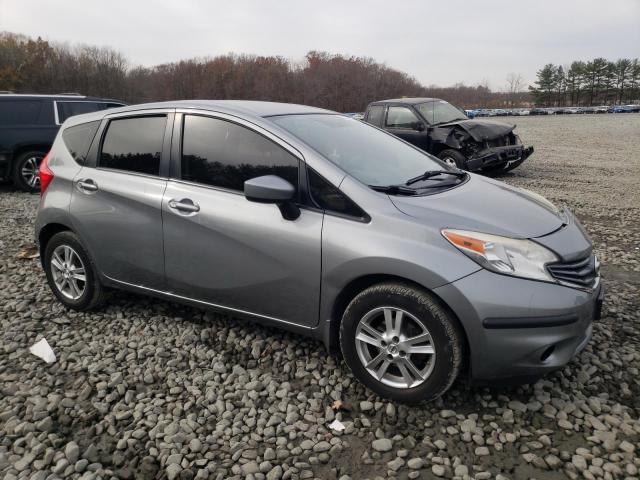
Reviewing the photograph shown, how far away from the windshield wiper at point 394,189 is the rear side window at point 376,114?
27.9 ft

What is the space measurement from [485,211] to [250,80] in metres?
95.4

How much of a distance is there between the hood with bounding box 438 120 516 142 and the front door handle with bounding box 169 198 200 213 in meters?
8.06

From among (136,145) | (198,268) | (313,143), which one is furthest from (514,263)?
(136,145)

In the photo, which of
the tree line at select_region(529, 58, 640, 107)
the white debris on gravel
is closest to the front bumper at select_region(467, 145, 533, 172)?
the white debris on gravel

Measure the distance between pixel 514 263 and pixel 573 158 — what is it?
14.1 metres

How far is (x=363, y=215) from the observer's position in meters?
2.89

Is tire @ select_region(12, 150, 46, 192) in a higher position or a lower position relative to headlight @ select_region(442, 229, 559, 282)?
lower

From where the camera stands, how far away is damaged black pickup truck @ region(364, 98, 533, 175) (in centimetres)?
1022

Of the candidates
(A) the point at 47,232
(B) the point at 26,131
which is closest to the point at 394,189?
(A) the point at 47,232

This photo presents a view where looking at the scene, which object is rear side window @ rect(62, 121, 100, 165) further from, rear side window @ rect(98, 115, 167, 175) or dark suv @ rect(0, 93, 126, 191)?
dark suv @ rect(0, 93, 126, 191)

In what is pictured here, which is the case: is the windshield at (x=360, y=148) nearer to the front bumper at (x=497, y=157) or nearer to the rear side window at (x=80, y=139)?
the rear side window at (x=80, y=139)

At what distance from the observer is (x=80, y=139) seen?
414cm

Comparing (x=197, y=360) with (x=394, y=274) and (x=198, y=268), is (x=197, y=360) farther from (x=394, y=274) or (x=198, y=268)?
(x=394, y=274)

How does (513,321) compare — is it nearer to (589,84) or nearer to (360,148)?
(360,148)
